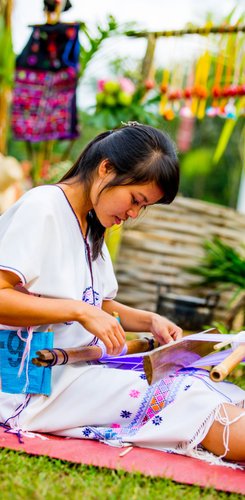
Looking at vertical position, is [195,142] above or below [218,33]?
below

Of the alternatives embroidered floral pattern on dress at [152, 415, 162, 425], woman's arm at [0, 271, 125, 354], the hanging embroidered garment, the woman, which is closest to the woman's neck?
the woman

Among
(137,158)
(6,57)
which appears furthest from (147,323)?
(6,57)

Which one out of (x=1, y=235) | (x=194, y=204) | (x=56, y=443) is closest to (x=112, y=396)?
(x=56, y=443)

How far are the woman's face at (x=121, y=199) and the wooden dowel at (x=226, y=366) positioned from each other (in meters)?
0.60

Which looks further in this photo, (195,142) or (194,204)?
(195,142)

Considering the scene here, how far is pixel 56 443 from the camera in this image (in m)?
2.37

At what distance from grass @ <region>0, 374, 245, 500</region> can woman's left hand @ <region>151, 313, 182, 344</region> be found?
69 centimetres

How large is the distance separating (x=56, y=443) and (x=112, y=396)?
253mm

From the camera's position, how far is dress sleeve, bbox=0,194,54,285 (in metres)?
2.34

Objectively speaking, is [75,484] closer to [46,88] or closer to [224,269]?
[224,269]

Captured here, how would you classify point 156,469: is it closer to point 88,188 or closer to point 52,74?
point 88,188

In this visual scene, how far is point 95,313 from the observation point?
7.46 feet

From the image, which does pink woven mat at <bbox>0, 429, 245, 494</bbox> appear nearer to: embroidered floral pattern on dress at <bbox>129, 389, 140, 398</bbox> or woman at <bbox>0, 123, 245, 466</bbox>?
woman at <bbox>0, 123, 245, 466</bbox>

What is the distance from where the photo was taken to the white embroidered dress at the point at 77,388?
7.67 feet
